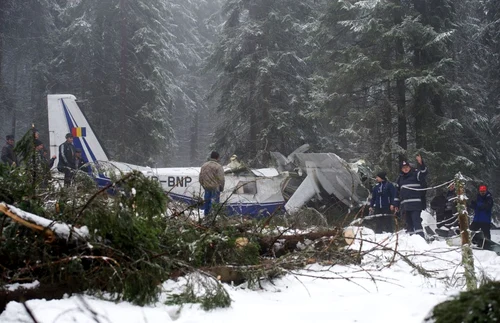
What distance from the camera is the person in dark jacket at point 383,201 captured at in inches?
404

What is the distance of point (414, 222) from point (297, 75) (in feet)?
35.0

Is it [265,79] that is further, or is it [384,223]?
[265,79]

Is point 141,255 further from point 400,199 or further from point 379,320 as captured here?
point 400,199

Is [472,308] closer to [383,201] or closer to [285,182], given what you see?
[383,201]

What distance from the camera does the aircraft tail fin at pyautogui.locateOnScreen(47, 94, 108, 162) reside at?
1316 cm

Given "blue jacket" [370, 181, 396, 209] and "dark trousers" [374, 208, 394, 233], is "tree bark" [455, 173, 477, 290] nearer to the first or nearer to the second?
"blue jacket" [370, 181, 396, 209]

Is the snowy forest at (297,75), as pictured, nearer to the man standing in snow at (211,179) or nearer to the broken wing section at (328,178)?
the broken wing section at (328,178)

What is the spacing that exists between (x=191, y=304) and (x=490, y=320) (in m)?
2.42

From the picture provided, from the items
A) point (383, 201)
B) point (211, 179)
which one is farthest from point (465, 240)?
point (383, 201)

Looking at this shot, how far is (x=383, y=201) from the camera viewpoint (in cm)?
1030

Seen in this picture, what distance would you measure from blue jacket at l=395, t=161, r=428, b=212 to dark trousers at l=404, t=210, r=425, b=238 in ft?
0.44

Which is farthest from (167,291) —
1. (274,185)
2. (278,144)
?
(278,144)

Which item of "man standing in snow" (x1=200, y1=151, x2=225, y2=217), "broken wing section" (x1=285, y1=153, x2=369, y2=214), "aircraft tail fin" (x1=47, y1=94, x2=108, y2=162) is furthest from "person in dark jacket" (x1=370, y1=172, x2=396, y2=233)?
"aircraft tail fin" (x1=47, y1=94, x2=108, y2=162)

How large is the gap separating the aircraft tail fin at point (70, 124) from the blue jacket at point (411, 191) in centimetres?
841
